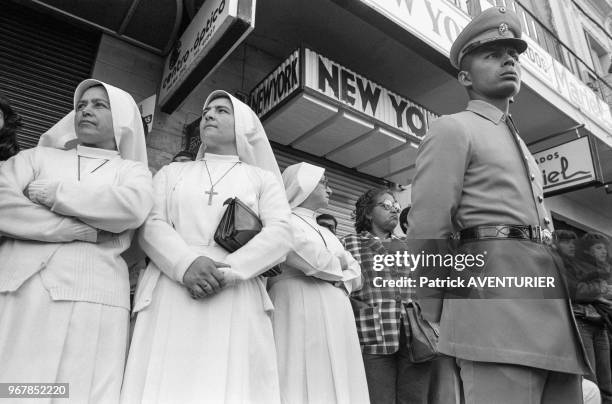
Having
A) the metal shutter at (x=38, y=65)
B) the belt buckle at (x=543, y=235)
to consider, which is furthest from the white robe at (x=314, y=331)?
the metal shutter at (x=38, y=65)

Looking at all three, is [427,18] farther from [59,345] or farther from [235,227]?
[59,345]

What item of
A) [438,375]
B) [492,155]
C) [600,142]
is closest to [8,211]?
[492,155]

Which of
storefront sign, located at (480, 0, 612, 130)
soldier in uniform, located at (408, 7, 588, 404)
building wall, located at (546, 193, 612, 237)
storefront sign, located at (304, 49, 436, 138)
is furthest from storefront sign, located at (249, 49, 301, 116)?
building wall, located at (546, 193, 612, 237)

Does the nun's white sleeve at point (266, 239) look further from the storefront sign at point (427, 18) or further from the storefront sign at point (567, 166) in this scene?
the storefront sign at point (567, 166)

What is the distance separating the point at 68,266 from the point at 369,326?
1.80m

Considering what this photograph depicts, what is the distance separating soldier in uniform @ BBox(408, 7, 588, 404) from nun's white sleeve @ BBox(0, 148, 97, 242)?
51.2 inches

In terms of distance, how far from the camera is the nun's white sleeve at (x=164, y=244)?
5.70ft

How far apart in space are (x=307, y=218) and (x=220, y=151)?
76 centimetres

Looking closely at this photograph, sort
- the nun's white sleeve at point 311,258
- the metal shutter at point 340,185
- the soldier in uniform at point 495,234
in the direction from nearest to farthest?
the soldier in uniform at point 495,234, the nun's white sleeve at point 311,258, the metal shutter at point 340,185

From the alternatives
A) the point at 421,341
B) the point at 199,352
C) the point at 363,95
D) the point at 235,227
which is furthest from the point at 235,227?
the point at 363,95

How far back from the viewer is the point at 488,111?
165cm

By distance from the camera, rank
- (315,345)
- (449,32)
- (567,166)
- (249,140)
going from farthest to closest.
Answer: (567,166)
(449,32)
(249,140)
(315,345)

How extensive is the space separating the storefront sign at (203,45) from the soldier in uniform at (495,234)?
6.22ft


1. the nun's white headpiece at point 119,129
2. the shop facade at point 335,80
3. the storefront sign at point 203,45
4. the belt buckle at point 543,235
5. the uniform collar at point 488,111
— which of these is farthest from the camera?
the shop facade at point 335,80
